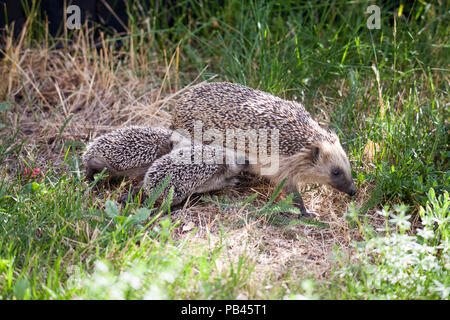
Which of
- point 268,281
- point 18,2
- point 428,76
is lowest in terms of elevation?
point 268,281

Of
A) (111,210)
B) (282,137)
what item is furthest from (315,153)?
(111,210)

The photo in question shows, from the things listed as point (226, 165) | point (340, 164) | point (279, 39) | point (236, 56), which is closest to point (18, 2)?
point (236, 56)

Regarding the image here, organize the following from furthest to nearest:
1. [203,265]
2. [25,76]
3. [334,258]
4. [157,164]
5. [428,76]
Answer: [25,76]
[428,76]
[157,164]
[334,258]
[203,265]

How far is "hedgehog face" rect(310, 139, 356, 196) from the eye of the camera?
14.7 feet

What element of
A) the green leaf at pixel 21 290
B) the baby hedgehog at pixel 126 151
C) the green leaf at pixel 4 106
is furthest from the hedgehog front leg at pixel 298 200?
the green leaf at pixel 4 106

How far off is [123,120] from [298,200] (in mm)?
2497

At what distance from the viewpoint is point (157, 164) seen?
4445mm

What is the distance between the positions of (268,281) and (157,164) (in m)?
1.63

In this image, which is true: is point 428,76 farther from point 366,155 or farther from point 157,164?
point 157,164

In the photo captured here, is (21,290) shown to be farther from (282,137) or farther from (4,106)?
(4,106)

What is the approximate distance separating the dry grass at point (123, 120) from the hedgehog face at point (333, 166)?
0.21 meters

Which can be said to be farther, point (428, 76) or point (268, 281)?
point (428, 76)

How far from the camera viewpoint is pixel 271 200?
4.29 m

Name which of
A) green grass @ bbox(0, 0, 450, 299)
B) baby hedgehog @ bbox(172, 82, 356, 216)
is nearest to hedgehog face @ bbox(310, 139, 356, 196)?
baby hedgehog @ bbox(172, 82, 356, 216)
